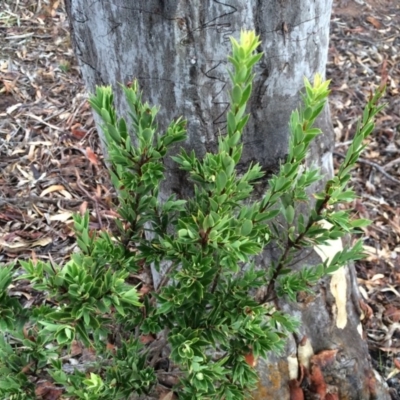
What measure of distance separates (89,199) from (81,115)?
0.85 meters

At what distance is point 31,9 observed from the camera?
457cm

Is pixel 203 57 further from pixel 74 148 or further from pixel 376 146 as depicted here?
Answer: pixel 376 146

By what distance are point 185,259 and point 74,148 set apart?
2.22 m

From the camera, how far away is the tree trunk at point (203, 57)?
1.42m

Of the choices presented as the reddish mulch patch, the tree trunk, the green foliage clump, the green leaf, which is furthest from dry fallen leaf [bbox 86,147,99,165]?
the green leaf

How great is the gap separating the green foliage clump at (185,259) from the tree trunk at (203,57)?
26cm

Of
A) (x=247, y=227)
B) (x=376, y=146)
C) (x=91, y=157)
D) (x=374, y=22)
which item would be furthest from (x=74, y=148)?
(x=374, y=22)

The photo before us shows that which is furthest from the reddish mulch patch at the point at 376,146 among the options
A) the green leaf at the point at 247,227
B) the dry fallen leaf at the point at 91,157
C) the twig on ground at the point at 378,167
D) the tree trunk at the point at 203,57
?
the dry fallen leaf at the point at 91,157

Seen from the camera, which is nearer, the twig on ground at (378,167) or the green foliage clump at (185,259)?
the green foliage clump at (185,259)

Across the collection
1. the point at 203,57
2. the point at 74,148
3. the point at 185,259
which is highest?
the point at 203,57

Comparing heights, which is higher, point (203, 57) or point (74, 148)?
point (203, 57)

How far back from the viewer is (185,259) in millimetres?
1256

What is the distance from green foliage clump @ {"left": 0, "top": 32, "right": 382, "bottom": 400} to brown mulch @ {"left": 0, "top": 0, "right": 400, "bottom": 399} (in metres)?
1.22

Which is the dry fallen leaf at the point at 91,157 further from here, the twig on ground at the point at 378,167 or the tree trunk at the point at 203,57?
the twig on ground at the point at 378,167
